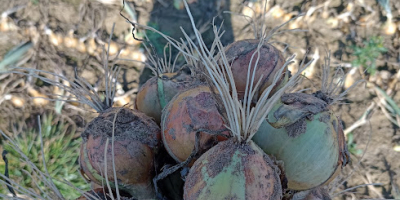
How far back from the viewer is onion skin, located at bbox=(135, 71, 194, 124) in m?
0.86

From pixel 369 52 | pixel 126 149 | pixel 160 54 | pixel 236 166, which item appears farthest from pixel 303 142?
pixel 369 52

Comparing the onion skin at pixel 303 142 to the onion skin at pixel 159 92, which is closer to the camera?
the onion skin at pixel 303 142

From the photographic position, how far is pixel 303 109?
0.68 m

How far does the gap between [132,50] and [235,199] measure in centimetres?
167

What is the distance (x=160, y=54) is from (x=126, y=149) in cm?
140

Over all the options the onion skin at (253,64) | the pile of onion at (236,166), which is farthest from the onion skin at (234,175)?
the onion skin at (253,64)

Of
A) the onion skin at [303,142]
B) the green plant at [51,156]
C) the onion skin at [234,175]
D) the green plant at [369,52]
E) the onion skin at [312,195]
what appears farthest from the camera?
the green plant at [369,52]

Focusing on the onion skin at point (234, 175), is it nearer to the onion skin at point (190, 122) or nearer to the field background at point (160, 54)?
the onion skin at point (190, 122)

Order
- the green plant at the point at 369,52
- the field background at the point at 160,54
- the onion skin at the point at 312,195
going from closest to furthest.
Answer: the onion skin at the point at 312,195
the field background at the point at 160,54
the green plant at the point at 369,52

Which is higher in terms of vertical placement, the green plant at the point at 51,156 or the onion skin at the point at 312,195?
the onion skin at the point at 312,195

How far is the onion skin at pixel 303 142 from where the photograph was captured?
656 millimetres

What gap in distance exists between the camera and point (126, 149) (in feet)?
2.41

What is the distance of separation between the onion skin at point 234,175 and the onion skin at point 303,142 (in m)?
0.07

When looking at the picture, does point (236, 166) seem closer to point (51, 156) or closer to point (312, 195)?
point (312, 195)
